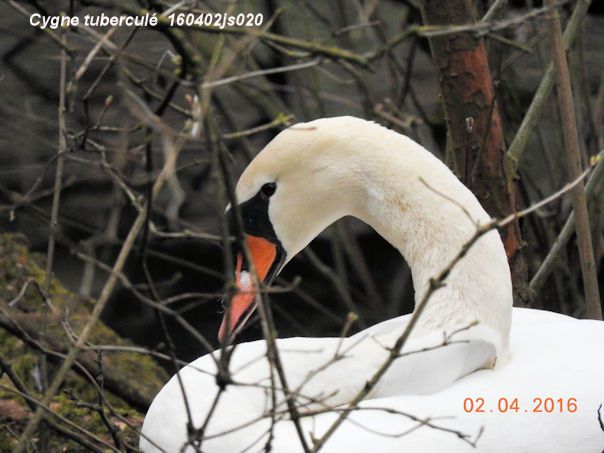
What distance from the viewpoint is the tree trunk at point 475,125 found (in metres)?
3.54

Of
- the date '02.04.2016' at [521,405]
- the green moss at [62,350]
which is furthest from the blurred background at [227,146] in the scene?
the date '02.04.2016' at [521,405]

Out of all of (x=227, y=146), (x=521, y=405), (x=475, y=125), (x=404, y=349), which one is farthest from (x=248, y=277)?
(x=227, y=146)

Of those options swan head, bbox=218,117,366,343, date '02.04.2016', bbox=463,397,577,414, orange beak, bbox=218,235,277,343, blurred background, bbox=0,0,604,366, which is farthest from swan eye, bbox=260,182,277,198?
blurred background, bbox=0,0,604,366

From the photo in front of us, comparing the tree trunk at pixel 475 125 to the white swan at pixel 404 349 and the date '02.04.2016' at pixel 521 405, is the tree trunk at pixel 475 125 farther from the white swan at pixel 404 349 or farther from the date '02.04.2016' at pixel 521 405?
the date '02.04.2016' at pixel 521 405

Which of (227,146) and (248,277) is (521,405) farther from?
(227,146)

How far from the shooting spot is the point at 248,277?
286 cm

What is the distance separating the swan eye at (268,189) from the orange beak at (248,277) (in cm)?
12

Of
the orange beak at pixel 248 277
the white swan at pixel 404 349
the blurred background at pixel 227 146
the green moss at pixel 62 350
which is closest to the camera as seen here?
the white swan at pixel 404 349

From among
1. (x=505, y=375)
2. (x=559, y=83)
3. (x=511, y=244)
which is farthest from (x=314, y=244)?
(x=505, y=375)

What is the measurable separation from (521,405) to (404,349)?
1.02 feet

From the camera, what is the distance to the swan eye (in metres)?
2.90

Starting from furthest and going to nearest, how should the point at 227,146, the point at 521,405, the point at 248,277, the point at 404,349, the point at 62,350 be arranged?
the point at 227,146 < the point at 62,350 < the point at 248,277 < the point at 404,349 < the point at 521,405

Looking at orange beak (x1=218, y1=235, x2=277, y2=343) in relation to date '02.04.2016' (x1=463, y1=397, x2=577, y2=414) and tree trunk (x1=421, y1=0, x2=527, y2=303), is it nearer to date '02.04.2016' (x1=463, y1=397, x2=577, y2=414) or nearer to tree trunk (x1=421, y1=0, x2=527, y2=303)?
date '02.04.2016' (x1=463, y1=397, x2=577, y2=414)

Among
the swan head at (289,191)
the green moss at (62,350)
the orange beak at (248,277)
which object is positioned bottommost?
the green moss at (62,350)
